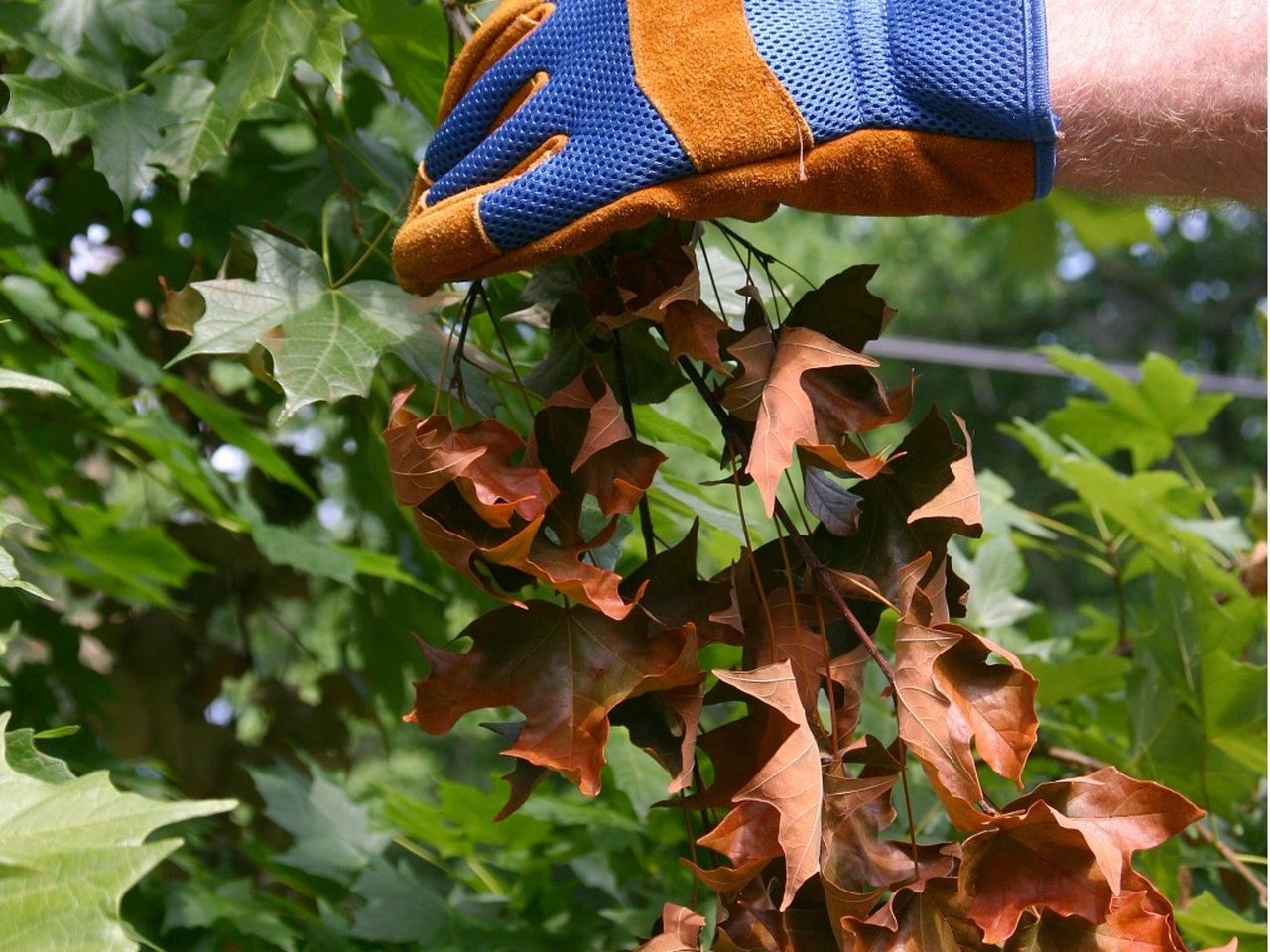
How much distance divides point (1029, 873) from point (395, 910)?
0.57 metres

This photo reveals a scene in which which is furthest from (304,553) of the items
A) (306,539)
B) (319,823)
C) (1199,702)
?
(1199,702)

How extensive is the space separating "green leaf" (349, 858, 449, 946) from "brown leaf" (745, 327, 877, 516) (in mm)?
523

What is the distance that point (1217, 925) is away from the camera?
0.82 metres

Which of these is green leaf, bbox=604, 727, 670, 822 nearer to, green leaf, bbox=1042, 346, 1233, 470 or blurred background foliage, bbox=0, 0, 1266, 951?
blurred background foliage, bbox=0, 0, 1266, 951

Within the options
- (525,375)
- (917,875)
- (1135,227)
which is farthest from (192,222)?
(1135,227)

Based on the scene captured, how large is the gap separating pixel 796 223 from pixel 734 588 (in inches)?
270

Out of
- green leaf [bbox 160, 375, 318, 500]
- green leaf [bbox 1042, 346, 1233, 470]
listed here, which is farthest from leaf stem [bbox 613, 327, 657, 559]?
green leaf [bbox 1042, 346, 1233, 470]

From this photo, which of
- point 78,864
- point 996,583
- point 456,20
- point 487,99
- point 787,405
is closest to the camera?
point 78,864

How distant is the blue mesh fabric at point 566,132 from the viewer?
24.2 inches

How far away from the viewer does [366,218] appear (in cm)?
99

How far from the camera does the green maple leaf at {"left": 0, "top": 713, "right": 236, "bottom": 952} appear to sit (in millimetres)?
459

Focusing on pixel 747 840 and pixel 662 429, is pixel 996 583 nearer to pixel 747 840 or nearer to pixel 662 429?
pixel 662 429

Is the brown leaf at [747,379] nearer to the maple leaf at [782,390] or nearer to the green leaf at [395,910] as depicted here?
the maple leaf at [782,390]

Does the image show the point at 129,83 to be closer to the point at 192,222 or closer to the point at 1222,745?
the point at 192,222
